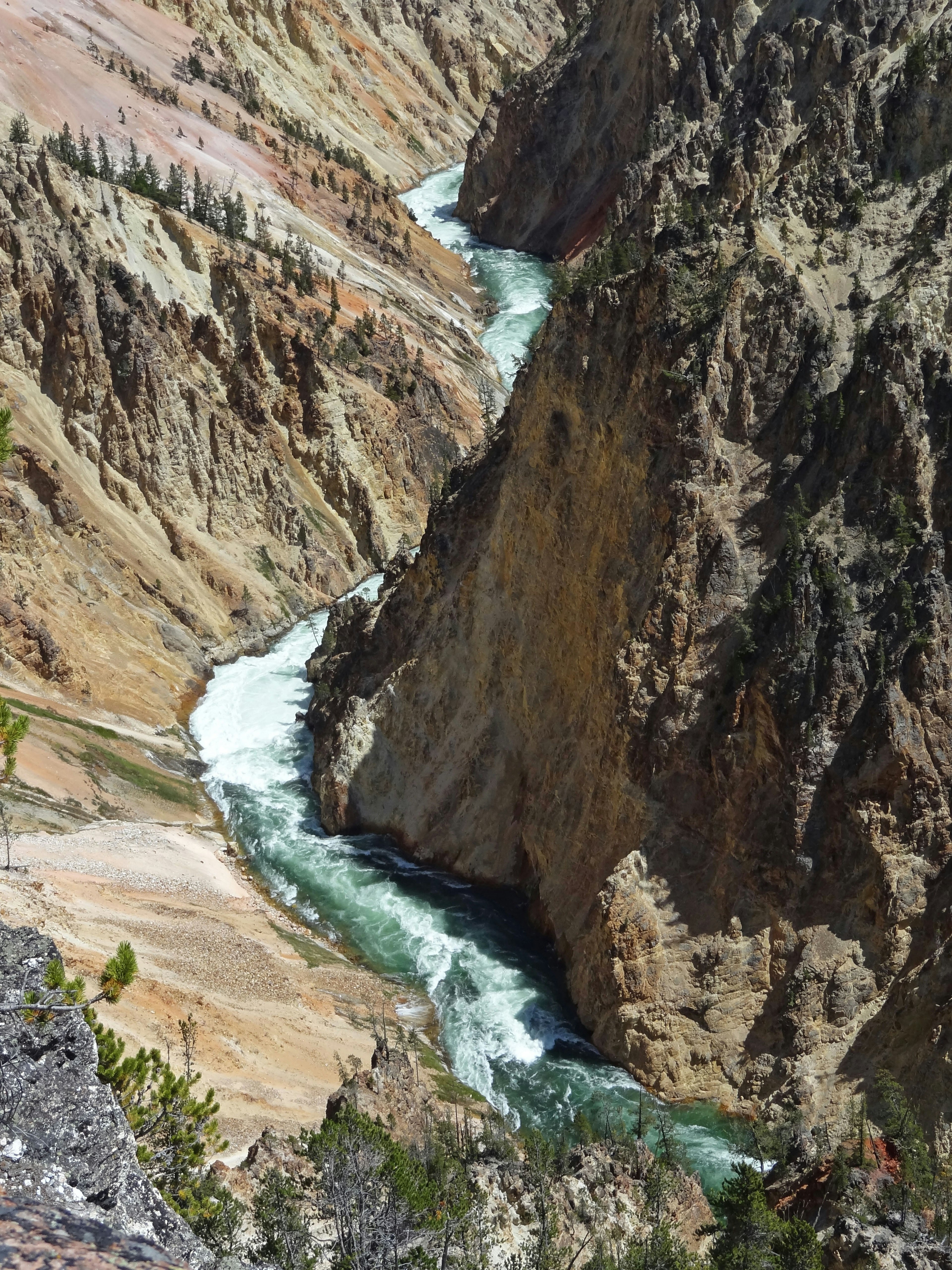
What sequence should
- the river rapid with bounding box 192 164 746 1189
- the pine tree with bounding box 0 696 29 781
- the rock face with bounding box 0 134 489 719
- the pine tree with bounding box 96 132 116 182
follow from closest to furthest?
the pine tree with bounding box 0 696 29 781 < the river rapid with bounding box 192 164 746 1189 < the rock face with bounding box 0 134 489 719 < the pine tree with bounding box 96 132 116 182

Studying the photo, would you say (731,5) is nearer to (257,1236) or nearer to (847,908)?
(847,908)

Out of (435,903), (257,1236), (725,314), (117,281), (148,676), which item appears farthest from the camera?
(117,281)

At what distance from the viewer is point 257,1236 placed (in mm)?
16156

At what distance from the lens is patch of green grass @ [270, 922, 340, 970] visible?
1153 inches

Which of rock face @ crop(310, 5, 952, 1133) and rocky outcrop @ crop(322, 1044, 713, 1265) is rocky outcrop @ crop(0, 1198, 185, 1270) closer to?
rocky outcrop @ crop(322, 1044, 713, 1265)

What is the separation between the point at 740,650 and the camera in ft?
81.2

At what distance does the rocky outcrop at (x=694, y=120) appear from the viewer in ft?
101

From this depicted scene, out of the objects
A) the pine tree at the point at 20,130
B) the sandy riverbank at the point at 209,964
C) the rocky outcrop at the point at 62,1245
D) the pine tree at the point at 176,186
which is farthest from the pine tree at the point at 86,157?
the rocky outcrop at the point at 62,1245

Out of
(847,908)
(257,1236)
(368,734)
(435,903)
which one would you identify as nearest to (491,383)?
(368,734)

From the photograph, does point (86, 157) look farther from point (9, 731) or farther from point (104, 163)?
point (9, 731)

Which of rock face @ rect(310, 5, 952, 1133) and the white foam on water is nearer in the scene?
rock face @ rect(310, 5, 952, 1133)

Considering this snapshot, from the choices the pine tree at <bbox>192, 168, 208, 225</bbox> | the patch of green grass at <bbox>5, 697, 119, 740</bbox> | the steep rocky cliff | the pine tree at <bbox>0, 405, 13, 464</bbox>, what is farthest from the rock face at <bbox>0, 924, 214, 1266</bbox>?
the pine tree at <bbox>192, 168, 208, 225</bbox>

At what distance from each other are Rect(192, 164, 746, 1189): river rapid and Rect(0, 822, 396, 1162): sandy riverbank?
1.37 meters

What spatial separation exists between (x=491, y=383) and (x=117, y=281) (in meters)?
24.6
